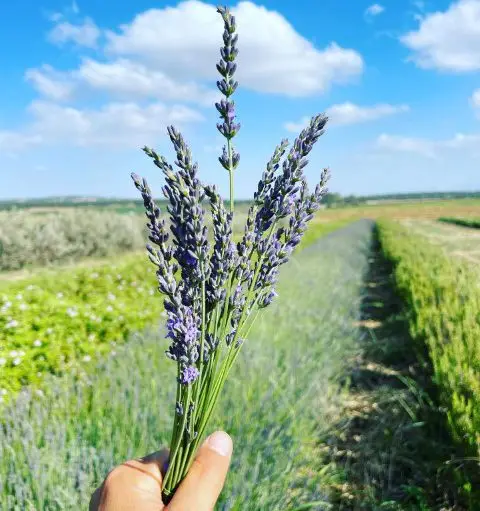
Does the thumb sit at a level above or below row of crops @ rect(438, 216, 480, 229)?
above

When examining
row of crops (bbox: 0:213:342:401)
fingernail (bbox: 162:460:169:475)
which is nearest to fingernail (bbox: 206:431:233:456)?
fingernail (bbox: 162:460:169:475)

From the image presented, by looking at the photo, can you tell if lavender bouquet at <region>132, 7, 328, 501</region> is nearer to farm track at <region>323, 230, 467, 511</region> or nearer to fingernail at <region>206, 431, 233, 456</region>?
fingernail at <region>206, 431, 233, 456</region>

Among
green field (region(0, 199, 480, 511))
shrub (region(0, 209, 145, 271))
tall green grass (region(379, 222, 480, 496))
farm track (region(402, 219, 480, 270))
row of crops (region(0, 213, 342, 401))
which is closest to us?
green field (region(0, 199, 480, 511))

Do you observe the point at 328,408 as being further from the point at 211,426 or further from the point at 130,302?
the point at 130,302

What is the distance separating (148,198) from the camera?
925 mm

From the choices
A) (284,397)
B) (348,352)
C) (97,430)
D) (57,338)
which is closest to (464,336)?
(348,352)

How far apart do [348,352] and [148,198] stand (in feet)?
15.0

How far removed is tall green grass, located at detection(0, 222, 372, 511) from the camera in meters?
2.16

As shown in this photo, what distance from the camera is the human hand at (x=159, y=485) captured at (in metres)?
0.93

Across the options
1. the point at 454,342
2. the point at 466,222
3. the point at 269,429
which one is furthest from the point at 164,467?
the point at 466,222

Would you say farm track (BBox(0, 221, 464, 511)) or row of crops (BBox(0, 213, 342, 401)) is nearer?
farm track (BBox(0, 221, 464, 511))

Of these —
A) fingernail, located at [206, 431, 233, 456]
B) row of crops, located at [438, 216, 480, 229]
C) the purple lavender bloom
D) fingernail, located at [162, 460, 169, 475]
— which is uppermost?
the purple lavender bloom

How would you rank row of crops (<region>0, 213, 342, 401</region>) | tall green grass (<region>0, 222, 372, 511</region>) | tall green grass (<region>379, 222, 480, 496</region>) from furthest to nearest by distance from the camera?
1. row of crops (<region>0, 213, 342, 401</region>)
2. tall green grass (<region>379, 222, 480, 496</region>)
3. tall green grass (<region>0, 222, 372, 511</region>)

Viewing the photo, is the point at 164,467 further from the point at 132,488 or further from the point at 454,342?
the point at 454,342
